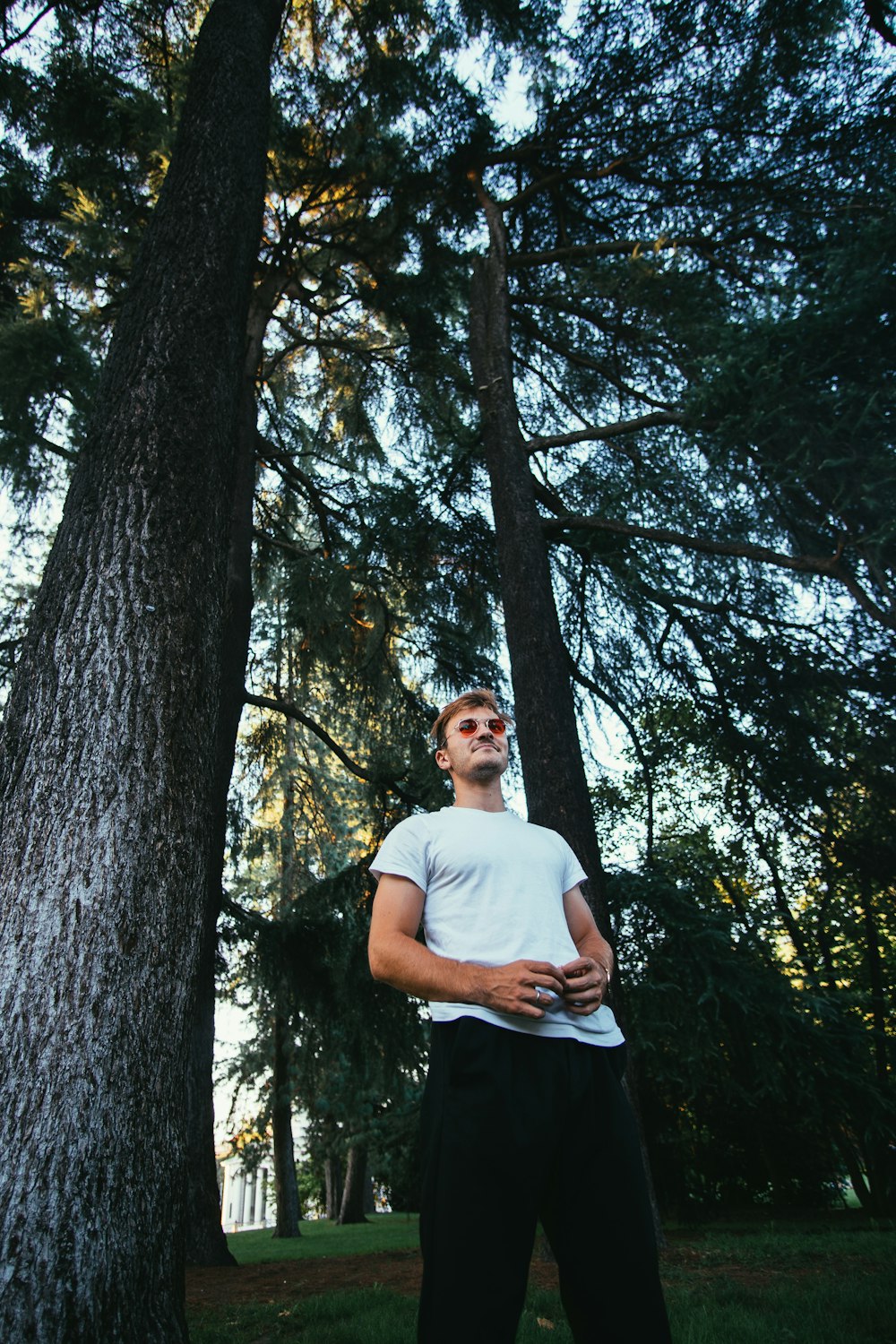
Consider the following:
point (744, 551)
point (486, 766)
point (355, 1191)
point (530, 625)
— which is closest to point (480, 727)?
point (486, 766)

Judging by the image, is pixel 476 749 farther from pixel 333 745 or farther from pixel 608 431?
pixel 333 745

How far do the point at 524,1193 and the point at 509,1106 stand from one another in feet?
0.49

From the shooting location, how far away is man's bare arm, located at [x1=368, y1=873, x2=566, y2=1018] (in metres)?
1.57

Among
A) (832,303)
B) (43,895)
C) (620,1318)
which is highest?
(832,303)

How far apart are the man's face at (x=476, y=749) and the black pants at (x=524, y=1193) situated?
2.28ft

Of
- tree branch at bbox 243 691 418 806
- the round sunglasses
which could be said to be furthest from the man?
tree branch at bbox 243 691 418 806

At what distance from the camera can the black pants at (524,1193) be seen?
1.41 meters

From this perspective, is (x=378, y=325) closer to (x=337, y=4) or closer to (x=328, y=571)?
(x=337, y=4)

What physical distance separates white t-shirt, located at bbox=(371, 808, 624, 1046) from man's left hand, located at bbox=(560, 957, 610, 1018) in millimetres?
43

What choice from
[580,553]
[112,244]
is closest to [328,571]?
[580,553]

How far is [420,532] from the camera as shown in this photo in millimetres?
7504

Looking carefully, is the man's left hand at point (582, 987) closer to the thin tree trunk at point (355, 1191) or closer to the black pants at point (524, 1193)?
the black pants at point (524, 1193)

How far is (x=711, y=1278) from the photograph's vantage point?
452 centimetres

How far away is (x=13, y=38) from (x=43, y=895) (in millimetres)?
6936
